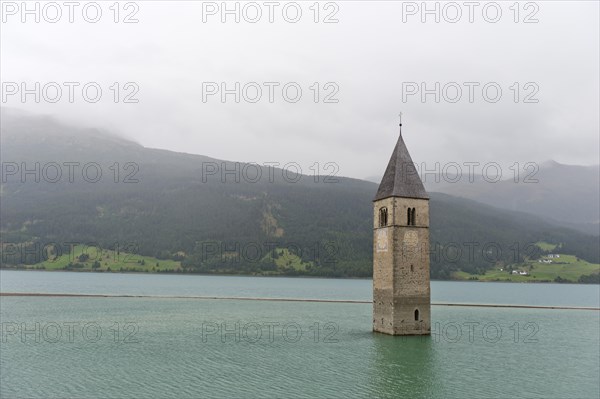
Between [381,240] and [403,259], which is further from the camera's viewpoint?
[381,240]

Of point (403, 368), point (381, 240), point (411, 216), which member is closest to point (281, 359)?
point (403, 368)

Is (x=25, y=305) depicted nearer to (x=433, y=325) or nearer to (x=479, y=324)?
(x=433, y=325)

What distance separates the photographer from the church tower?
47.9 m

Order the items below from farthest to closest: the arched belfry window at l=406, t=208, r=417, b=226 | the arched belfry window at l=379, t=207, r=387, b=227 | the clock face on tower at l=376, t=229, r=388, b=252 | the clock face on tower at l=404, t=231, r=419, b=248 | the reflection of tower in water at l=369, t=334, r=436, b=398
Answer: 1. the arched belfry window at l=379, t=207, r=387, b=227
2. the clock face on tower at l=376, t=229, r=388, b=252
3. the arched belfry window at l=406, t=208, r=417, b=226
4. the clock face on tower at l=404, t=231, r=419, b=248
5. the reflection of tower in water at l=369, t=334, r=436, b=398

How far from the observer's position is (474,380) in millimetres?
35000

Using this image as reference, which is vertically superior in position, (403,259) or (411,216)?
(411,216)

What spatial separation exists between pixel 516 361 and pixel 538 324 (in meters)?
33.2

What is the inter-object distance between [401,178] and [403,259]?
25.9 ft

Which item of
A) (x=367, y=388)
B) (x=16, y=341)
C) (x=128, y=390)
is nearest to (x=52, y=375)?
(x=128, y=390)

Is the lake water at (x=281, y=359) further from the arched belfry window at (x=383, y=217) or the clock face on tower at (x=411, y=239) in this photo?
the arched belfry window at (x=383, y=217)

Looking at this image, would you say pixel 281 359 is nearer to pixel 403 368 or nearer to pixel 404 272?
pixel 403 368

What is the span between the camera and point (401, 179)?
164 feet

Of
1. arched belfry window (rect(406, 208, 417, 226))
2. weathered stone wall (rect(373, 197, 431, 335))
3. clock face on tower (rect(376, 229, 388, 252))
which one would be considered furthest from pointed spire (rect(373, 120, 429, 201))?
clock face on tower (rect(376, 229, 388, 252))

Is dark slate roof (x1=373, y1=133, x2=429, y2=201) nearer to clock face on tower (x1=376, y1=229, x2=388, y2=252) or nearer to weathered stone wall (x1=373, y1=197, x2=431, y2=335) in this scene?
weathered stone wall (x1=373, y1=197, x2=431, y2=335)
